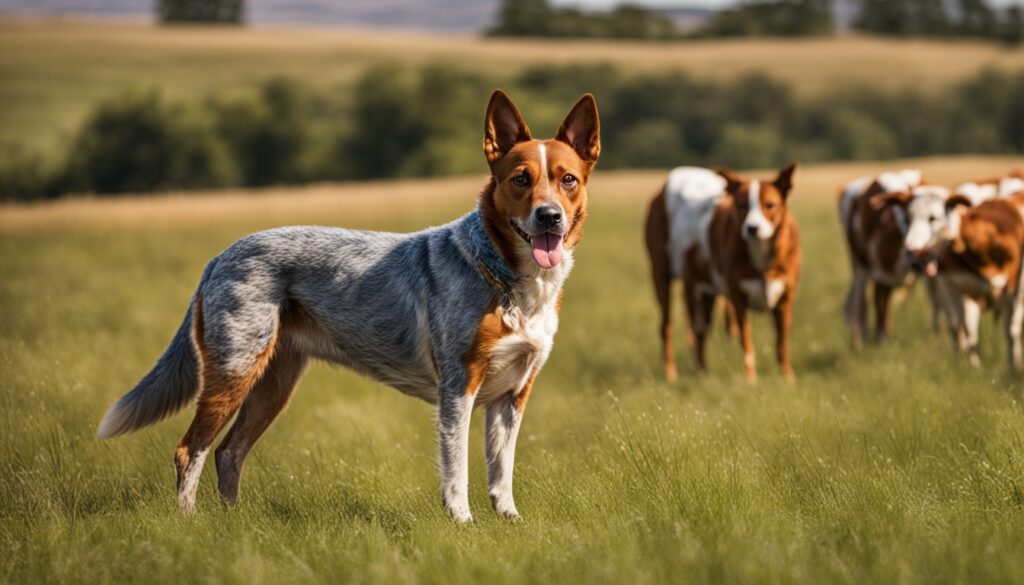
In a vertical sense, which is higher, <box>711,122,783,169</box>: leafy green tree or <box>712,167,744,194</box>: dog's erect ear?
<box>712,167,744,194</box>: dog's erect ear

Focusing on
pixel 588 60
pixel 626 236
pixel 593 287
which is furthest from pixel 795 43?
pixel 593 287

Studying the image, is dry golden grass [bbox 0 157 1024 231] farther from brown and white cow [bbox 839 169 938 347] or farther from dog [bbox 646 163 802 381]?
brown and white cow [bbox 839 169 938 347]

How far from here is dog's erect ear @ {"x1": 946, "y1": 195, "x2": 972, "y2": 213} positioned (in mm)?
10430

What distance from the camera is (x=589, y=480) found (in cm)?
626

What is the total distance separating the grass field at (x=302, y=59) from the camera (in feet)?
208

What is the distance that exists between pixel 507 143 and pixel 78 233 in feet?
76.1

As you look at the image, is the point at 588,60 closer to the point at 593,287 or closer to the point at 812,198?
the point at 812,198

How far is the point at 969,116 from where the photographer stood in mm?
56625

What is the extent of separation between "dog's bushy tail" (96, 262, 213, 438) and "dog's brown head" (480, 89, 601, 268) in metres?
1.84

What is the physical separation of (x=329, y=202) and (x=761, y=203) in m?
25.1

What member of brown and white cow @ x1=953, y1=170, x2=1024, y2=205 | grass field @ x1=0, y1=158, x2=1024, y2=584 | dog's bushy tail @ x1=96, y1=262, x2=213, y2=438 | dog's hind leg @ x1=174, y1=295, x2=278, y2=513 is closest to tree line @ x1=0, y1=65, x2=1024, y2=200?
brown and white cow @ x1=953, y1=170, x2=1024, y2=205

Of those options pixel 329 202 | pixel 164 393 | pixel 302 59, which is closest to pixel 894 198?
pixel 164 393

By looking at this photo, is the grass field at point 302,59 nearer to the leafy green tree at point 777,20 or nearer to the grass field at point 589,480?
the leafy green tree at point 777,20

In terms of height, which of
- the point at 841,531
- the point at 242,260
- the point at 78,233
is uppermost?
the point at 242,260
